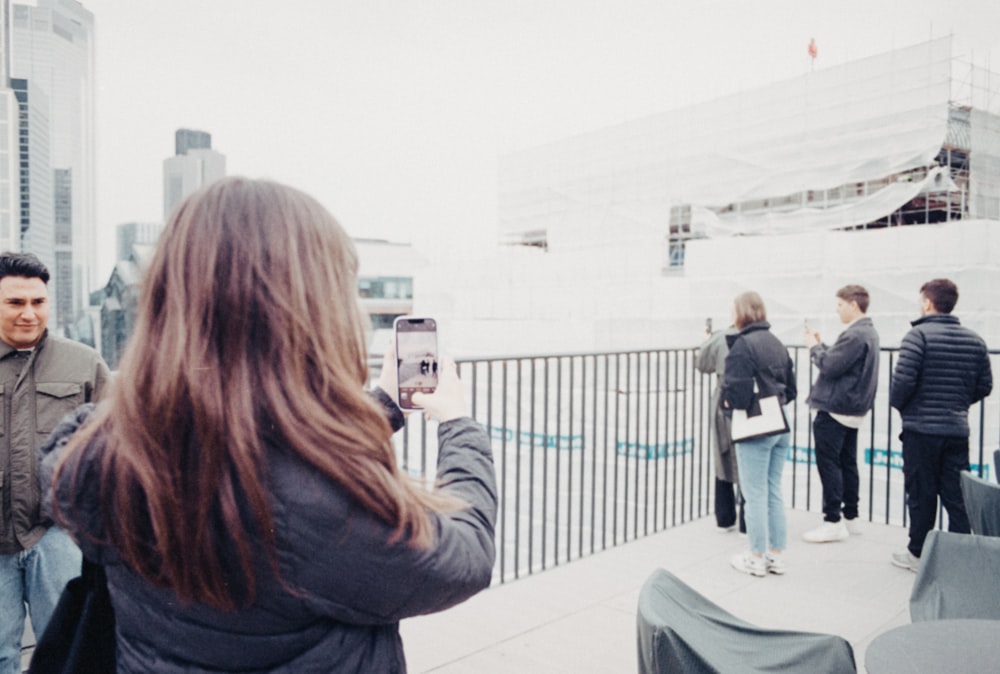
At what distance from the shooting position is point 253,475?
1064 mm

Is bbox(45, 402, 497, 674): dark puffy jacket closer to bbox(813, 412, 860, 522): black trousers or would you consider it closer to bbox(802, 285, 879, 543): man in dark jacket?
bbox(802, 285, 879, 543): man in dark jacket

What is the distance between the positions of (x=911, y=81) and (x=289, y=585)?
1215 inches

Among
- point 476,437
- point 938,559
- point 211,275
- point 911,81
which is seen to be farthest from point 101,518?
point 911,81

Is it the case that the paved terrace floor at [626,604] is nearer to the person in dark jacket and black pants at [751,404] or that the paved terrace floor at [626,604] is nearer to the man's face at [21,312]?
the person in dark jacket and black pants at [751,404]

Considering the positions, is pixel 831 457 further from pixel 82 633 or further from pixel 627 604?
pixel 82 633

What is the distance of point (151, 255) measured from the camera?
1209 millimetres

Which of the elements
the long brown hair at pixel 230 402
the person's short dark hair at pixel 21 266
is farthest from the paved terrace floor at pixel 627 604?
the long brown hair at pixel 230 402

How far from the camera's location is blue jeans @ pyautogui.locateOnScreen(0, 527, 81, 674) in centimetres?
300

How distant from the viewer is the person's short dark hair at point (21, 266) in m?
3.14

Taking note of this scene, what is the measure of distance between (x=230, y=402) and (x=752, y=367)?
459 cm

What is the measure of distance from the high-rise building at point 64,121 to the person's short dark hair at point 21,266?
180 cm

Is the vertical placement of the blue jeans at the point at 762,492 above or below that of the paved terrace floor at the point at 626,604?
above

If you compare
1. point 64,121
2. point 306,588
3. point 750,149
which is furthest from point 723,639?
point 750,149

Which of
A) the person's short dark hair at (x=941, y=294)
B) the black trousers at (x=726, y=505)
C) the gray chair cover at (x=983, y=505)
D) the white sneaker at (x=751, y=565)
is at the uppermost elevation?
the person's short dark hair at (x=941, y=294)
